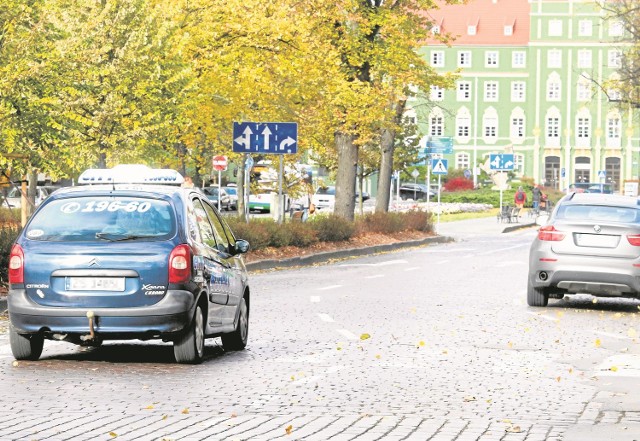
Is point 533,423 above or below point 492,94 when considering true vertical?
below

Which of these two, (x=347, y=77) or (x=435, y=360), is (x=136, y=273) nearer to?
(x=435, y=360)

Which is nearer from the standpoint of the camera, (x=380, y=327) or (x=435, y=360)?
(x=435, y=360)

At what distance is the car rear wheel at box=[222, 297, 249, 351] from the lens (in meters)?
13.4

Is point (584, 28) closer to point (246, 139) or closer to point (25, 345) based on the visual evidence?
point (246, 139)

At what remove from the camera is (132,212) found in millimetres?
12109

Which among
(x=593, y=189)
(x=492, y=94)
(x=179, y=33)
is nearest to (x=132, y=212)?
(x=179, y=33)

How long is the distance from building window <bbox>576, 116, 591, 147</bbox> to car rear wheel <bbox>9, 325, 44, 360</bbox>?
5008 inches

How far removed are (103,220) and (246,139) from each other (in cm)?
1918

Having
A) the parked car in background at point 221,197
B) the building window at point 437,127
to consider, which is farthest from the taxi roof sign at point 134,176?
the building window at point 437,127

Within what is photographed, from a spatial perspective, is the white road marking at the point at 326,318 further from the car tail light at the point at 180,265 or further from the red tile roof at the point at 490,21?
the red tile roof at the point at 490,21

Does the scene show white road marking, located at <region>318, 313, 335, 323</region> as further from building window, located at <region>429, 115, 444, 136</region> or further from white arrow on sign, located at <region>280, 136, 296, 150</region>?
building window, located at <region>429, 115, 444, 136</region>

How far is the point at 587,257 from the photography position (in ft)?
63.4

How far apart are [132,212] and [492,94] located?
131178mm

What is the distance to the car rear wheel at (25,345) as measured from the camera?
12000 mm
